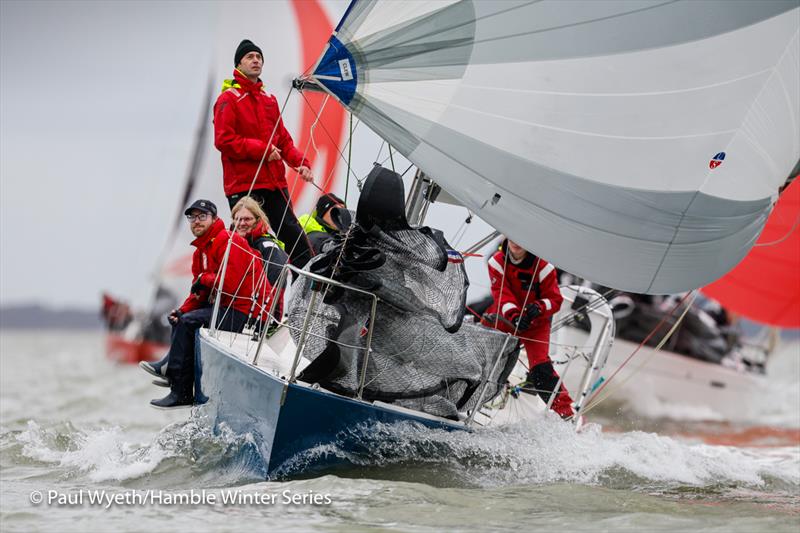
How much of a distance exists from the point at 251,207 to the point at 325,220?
46 centimetres

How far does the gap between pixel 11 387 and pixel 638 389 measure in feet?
27.5

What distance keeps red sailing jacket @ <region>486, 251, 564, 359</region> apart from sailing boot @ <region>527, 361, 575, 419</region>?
86 millimetres

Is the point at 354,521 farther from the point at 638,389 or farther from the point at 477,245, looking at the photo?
the point at 638,389

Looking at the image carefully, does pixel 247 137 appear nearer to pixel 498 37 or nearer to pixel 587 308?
pixel 498 37

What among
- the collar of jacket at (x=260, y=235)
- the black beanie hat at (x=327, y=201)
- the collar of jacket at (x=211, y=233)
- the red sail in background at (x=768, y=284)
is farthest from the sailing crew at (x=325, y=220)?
the red sail in background at (x=768, y=284)

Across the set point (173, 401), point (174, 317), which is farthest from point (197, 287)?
point (173, 401)

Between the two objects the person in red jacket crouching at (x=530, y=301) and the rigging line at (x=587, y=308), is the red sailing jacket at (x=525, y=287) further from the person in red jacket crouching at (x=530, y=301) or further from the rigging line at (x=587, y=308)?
the rigging line at (x=587, y=308)

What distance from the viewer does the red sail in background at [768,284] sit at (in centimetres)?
1044

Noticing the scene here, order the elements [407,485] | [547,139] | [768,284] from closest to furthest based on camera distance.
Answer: [407,485], [547,139], [768,284]

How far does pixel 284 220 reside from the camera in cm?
616

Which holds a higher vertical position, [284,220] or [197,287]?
[284,220]

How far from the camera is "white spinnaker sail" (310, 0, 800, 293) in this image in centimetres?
476

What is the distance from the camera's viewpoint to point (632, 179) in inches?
204

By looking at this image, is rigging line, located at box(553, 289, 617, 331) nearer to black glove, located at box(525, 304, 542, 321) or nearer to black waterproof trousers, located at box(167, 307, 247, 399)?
black glove, located at box(525, 304, 542, 321)
